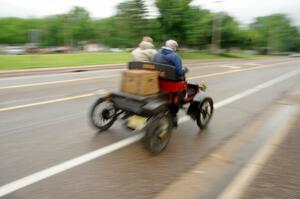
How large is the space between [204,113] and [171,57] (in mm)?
1565

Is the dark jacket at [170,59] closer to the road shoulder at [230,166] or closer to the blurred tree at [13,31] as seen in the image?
the road shoulder at [230,166]

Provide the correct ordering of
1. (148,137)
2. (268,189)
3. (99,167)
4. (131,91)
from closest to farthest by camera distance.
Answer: (268,189) → (99,167) → (148,137) → (131,91)

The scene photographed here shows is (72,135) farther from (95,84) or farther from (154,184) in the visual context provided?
(95,84)

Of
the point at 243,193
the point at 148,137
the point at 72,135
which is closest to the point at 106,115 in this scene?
the point at 72,135

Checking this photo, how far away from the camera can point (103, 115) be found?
646cm

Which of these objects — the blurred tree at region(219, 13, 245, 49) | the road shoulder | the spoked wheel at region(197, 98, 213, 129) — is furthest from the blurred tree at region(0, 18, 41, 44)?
the road shoulder

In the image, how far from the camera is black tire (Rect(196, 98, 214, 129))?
6970 millimetres

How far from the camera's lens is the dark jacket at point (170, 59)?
6.23 meters

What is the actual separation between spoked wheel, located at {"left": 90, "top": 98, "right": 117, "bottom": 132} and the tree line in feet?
42.5

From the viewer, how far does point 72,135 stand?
6.22 m

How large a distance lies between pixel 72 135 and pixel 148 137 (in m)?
1.66

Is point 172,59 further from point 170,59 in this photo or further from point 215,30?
point 215,30

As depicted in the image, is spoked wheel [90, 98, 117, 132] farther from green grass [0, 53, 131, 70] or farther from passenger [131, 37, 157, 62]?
green grass [0, 53, 131, 70]

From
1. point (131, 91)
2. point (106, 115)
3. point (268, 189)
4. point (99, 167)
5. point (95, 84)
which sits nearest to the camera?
point (268, 189)
